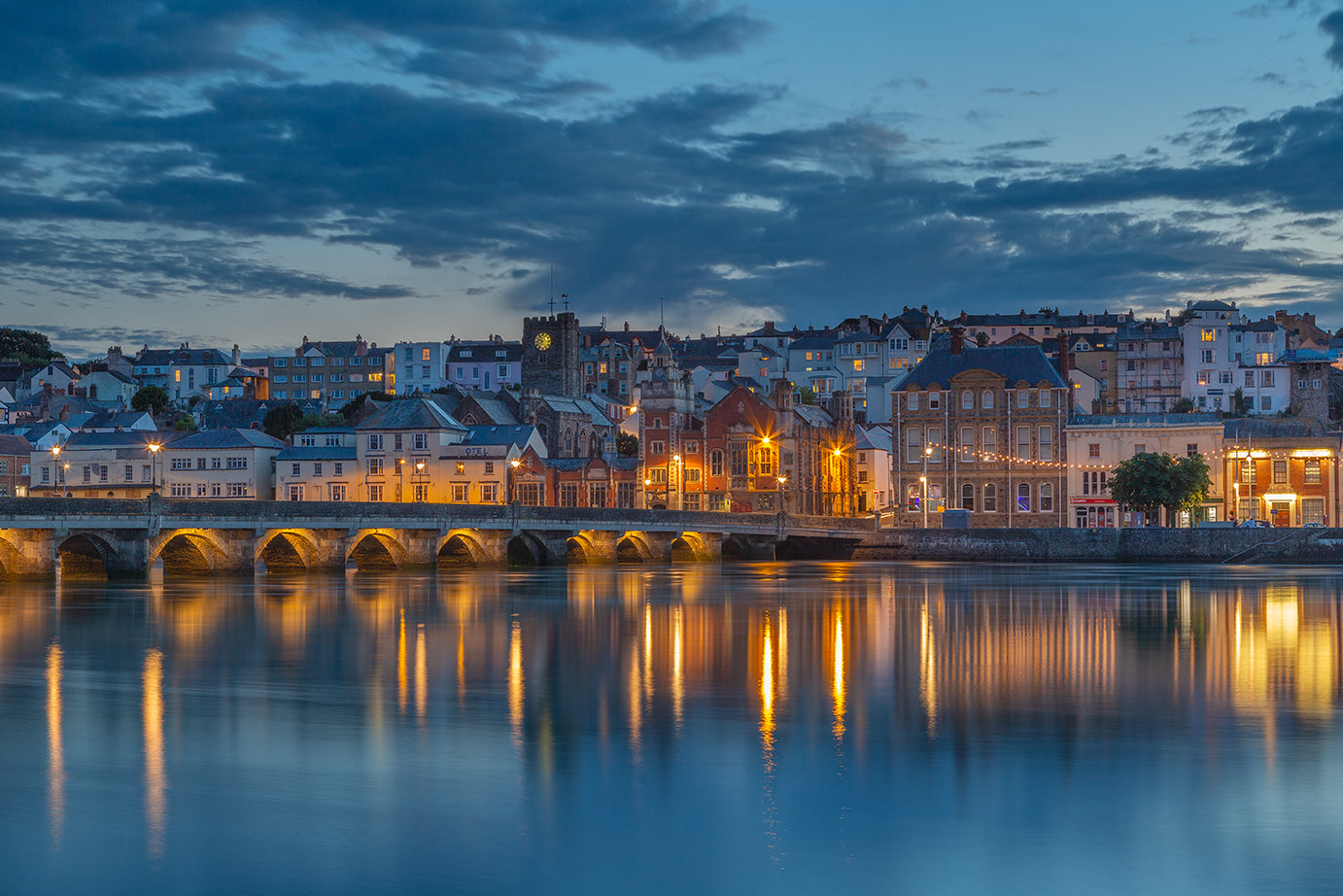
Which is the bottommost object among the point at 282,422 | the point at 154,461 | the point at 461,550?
the point at 461,550

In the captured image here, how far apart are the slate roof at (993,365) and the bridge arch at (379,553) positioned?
41880 mm

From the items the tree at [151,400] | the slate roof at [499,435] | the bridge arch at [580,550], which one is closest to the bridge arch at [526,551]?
the bridge arch at [580,550]

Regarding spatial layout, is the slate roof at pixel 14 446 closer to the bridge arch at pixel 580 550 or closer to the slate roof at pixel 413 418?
the slate roof at pixel 413 418

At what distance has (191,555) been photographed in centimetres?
6438

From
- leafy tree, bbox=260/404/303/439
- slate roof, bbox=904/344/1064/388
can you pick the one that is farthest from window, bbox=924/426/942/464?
leafy tree, bbox=260/404/303/439

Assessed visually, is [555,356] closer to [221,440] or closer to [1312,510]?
[221,440]

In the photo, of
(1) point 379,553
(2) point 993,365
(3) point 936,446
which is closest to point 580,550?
(1) point 379,553

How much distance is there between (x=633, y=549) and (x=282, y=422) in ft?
156

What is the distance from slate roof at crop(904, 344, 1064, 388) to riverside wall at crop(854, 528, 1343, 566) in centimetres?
1356

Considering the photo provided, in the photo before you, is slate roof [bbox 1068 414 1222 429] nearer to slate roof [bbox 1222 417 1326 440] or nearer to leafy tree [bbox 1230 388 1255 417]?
A: slate roof [bbox 1222 417 1326 440]

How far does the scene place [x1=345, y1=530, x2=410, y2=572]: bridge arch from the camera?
234ft

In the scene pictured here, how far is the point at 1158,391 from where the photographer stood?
148500 millimetres

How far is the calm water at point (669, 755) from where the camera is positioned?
1633 centimetres

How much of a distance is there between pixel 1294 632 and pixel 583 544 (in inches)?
1923
